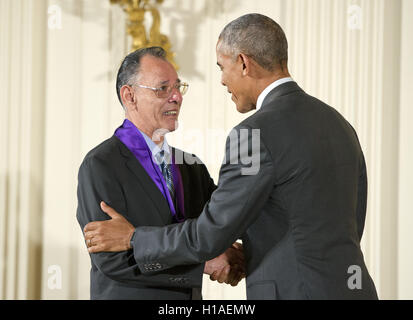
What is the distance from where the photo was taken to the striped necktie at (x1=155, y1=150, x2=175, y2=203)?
261 centimetres

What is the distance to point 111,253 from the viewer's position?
92.4 inches

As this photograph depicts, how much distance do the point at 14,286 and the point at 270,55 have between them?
3398 mm

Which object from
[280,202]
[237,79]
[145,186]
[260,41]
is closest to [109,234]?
[145,186]

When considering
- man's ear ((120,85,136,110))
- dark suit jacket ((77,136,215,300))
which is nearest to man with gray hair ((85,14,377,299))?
dark suit jacket ((77,136,215,300))

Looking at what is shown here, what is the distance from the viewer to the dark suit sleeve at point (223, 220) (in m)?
2.08

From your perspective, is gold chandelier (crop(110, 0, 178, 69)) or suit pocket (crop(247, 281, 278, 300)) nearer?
suit pocket (crop(247, 281, 278, 300))

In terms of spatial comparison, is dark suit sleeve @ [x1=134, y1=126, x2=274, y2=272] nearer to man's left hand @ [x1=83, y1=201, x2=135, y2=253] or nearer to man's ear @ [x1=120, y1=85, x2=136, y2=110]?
man's left hand @ [x1=83, y1=201, x2=135, y2=253]

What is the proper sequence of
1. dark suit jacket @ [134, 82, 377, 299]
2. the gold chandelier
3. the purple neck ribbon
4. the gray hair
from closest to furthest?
dark suit jacket @ [134, 82, 377, 299] < the gray hair < the purple neck ribbon < the gold chandelier

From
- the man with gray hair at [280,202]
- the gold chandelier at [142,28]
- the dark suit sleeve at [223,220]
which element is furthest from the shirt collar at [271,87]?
the gold chandelier at [142,28]

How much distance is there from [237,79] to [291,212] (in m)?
0.58

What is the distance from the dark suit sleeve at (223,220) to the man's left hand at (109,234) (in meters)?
0.05

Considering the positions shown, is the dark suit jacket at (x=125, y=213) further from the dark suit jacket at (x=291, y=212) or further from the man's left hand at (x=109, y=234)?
the dark suit jacket at (x=291, y=212)

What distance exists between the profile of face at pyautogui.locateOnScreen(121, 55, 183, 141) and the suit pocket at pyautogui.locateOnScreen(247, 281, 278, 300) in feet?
2.88

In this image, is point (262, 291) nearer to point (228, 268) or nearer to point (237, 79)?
point (228, 268)
